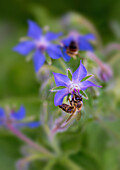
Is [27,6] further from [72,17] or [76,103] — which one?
[76,103]

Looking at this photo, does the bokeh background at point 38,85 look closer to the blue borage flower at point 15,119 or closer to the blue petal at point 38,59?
the blue borage flower at point 15,119

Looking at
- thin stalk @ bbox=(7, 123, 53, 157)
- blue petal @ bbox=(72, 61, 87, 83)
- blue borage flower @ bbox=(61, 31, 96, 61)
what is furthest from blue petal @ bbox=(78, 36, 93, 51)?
thin stalk @ bbox=(7, 123, 53, 157)

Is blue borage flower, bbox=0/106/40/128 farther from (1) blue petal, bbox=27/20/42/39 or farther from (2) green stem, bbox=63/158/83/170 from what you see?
(1) blue petal, bbox=27/20/42/39

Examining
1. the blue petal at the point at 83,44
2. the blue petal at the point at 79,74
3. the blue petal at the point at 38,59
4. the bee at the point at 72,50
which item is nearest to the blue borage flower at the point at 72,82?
the blue petal at the point at 79,74

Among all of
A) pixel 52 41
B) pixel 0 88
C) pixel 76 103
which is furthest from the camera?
pixel 0 88

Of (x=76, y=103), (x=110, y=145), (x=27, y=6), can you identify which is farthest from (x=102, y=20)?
(x=76, y=103)

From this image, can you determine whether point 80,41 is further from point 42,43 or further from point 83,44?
point 42,43
